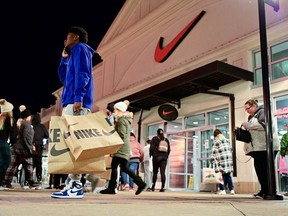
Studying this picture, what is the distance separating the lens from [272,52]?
10500 mm

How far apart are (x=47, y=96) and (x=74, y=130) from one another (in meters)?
35.8

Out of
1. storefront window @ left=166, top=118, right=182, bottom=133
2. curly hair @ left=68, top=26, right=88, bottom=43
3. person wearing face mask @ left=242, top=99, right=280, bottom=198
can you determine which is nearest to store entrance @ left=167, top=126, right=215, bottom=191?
storefront window @ left=166, top=118, right=182, bottom=133

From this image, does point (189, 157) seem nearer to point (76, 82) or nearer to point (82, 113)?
point (82, 113)

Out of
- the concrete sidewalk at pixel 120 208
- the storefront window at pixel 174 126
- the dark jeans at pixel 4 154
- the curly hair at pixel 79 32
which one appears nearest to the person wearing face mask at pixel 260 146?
→ the concrete sidewalk at pixel 120 208

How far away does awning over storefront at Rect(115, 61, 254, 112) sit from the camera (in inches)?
406

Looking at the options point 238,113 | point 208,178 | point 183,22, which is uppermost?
point 183,22

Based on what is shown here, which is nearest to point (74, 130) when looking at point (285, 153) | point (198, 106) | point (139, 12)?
point (285, 153)

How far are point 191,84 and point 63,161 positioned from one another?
8.58 m

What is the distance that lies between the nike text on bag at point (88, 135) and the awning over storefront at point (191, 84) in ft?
23.4

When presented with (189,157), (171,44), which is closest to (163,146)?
(189,157)

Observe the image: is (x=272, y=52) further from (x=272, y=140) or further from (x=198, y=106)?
(x=272, y=140)

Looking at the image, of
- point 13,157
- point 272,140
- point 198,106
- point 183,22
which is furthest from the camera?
point 183,22

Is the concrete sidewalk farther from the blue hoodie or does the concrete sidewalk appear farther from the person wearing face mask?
the person wearing face mask

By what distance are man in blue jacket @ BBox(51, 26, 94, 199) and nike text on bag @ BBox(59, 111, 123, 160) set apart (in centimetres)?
24
